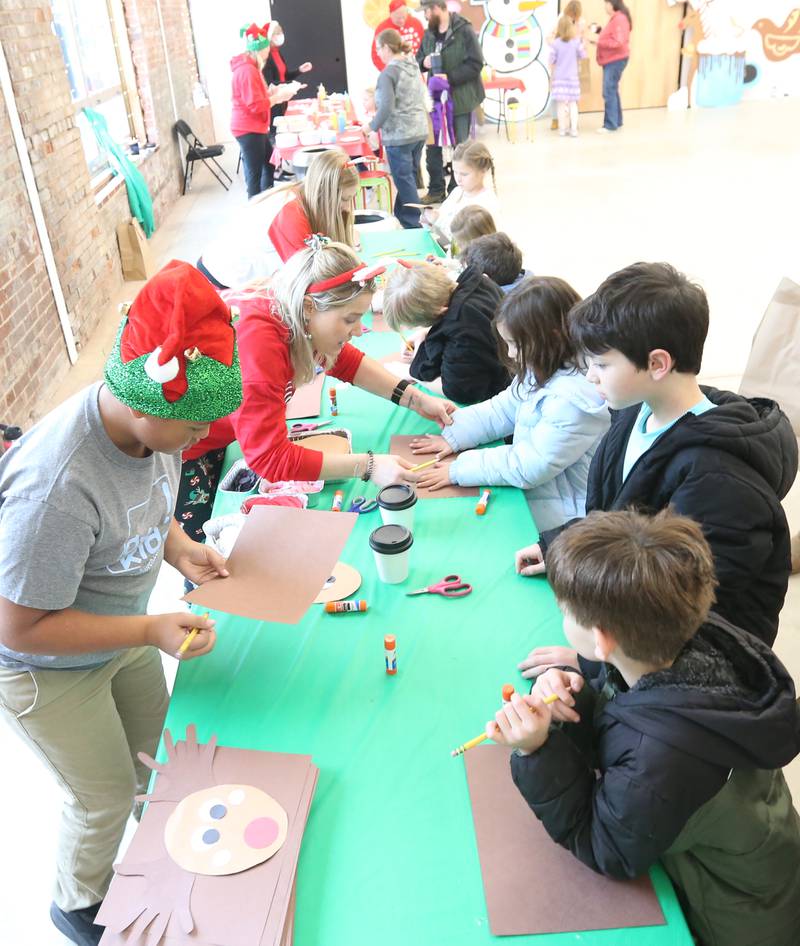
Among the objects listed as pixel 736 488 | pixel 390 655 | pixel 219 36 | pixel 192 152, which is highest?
pixel 219 36

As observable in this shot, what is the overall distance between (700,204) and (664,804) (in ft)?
23.8

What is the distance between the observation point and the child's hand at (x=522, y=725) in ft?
3.50

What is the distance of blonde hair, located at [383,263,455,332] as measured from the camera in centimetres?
264

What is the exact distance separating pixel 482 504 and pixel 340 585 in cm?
44

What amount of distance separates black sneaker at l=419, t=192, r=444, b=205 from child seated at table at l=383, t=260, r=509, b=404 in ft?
16.8

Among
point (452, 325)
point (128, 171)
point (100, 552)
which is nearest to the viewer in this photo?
point (100, 552)

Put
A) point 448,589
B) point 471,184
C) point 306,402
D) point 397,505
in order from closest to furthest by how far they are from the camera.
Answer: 1. point 448,589
2. point 397,505
3. point 306,402
4. point 471,184

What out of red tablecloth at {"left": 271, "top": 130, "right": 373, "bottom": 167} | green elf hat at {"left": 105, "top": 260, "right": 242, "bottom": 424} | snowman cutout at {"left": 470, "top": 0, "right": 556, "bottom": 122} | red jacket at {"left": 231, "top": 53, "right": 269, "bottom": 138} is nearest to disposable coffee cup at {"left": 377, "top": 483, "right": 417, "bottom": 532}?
green elf hat at {"left": 105, "top": 260, "right": 242, "bottom": 424}

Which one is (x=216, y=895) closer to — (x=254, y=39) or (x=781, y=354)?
(x=781, y=354)

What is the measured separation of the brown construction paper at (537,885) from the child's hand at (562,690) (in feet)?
0.49

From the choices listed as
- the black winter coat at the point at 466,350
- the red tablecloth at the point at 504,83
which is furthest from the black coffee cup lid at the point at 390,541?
the red tablecloth at the point at 504,83

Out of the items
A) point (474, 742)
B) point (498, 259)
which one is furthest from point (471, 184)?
point (474, 742)

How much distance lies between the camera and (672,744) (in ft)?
3.28

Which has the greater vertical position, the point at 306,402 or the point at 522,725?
the point at 522,725
